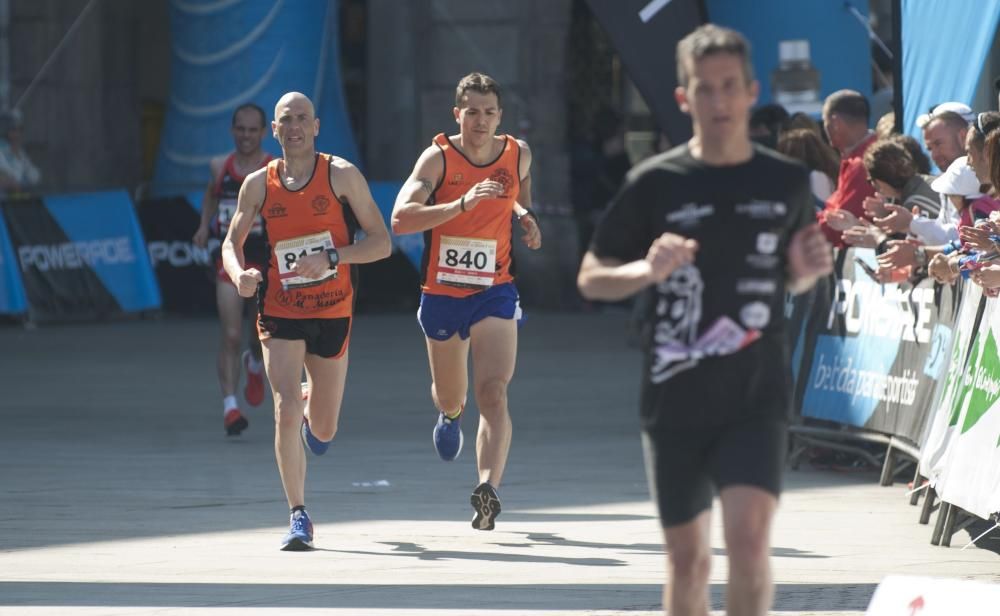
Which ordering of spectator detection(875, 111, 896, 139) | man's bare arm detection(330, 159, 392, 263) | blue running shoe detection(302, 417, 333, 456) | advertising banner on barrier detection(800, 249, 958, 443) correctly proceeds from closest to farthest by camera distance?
1. man's bare arm detection(330, 159, 392, 263)
2. blue running shoe detection(302, 417, 333, 456)
3. advertising banner on barrier detection(800, 249, 958, 443)
4. spectator detection(875, 111, 896, 139)

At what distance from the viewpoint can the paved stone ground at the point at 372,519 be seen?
7430 mm

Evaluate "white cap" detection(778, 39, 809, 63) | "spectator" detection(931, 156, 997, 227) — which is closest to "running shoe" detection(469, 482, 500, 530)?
"spectator" detection(931, 156, 997, 227)

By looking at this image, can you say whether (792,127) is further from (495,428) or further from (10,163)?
(10,163)

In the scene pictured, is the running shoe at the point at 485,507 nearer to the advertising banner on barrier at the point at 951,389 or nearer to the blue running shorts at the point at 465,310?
the blue running shorts at the point at 465,310

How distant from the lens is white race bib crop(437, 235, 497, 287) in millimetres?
9242

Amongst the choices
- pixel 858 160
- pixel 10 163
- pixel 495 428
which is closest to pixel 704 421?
pixel 495 428

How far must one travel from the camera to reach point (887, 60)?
64.4 ft

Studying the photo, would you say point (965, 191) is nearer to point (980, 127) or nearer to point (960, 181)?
point (960, 181)

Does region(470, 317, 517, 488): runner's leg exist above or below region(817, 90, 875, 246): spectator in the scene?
below

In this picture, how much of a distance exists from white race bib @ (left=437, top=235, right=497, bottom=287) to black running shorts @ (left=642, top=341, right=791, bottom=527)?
393cm

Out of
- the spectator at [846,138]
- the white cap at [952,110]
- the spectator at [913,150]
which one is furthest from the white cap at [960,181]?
the spectator at [846,138]

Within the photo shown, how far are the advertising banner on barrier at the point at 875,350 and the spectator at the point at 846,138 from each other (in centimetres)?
31

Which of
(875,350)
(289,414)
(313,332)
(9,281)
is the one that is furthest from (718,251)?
(9,281)

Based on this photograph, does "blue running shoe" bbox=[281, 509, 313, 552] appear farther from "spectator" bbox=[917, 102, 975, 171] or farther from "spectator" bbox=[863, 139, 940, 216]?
"spectator" bbox=[917, 102, 975, 171]
